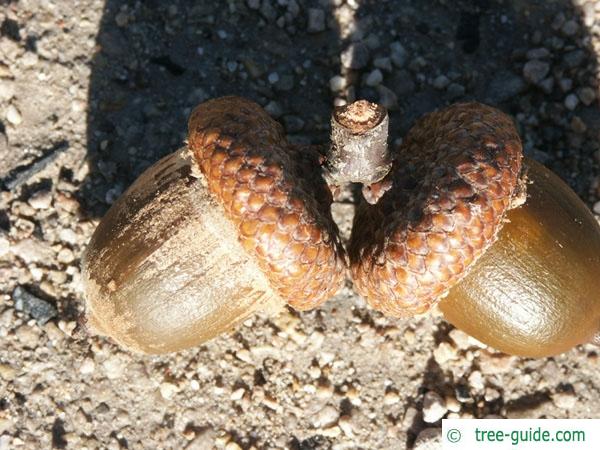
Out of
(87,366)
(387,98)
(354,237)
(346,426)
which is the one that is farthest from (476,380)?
(87,366)

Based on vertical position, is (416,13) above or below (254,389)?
above

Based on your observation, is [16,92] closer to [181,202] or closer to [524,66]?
[181,202]

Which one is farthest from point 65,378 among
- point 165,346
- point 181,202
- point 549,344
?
point 549,344

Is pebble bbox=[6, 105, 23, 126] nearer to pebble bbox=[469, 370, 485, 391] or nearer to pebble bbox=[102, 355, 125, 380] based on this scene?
pebble bbox=[102, 355, 125, 380]

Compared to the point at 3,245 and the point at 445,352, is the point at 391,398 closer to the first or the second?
the point at 445,352

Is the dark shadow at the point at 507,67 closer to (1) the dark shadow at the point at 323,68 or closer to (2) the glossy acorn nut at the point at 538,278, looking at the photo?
(1) the dark shadow at the point at 323,68

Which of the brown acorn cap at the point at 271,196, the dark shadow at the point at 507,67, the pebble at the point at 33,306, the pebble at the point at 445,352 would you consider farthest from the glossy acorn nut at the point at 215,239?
the dark shadow at the point at 507,67

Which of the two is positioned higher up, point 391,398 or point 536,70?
point 536,70

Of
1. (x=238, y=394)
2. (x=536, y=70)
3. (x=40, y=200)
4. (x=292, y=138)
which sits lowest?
(x=238, y=394)
